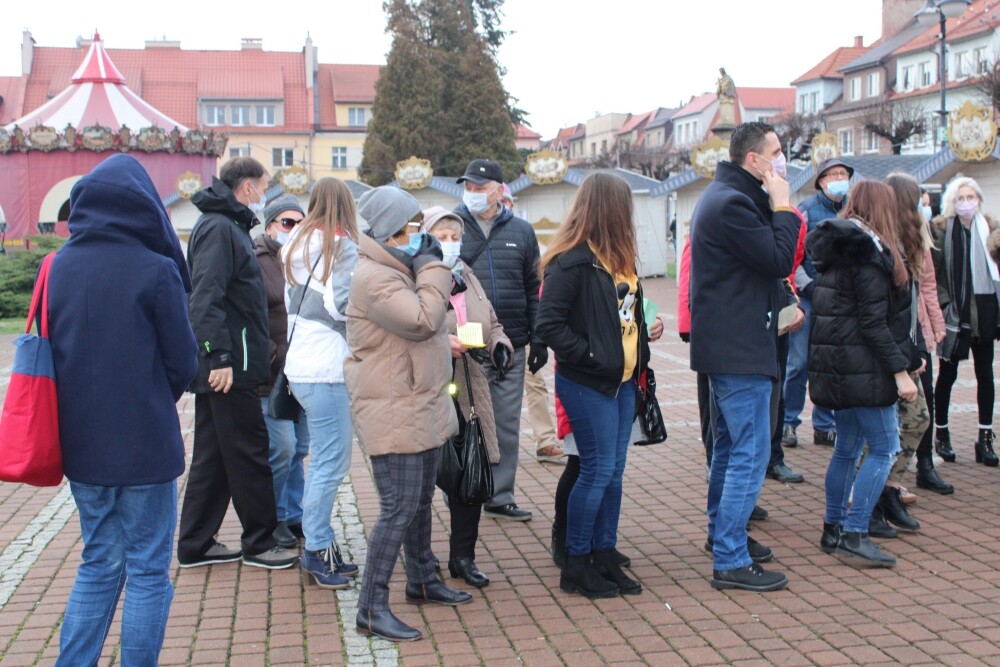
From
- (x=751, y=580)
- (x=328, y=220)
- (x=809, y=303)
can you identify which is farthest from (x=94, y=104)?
(x=751, y=580)

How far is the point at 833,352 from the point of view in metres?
5.00

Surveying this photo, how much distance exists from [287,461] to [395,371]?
168 cm

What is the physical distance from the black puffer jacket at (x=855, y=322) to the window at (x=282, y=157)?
6875 centimetres

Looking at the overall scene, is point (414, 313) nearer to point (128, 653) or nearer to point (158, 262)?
point (158, 262)

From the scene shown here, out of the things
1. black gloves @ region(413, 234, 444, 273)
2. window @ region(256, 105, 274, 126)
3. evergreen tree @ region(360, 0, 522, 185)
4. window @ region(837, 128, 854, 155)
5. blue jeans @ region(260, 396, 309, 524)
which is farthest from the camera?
window @ region(256, 105, 274, 126)

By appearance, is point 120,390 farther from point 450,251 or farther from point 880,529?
point 880,529

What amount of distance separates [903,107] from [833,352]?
51273 millimetres

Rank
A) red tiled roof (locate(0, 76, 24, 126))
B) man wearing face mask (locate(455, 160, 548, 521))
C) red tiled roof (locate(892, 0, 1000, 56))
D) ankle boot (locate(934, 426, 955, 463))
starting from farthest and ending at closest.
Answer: red tiled roof (locate(0, 76, 24, 126))
red tiled roof (locate(892, 0, 1000, 56))
ankle boot (locate(934, 426, 955, 463))
man wearing face mask (locate(455, 160, 548, 521))

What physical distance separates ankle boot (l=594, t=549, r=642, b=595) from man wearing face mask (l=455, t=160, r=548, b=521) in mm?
1158

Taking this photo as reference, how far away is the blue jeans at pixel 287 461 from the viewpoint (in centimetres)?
546

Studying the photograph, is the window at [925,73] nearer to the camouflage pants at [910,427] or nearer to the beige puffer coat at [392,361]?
the camouflage pants at [910,427]

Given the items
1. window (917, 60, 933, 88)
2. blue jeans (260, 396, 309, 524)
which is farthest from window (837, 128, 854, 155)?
blue jeans (260, 396, 309, 524)

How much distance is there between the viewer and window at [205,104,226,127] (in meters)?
69.4

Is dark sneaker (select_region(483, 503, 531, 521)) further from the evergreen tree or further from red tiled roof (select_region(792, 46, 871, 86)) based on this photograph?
red tiled roof (select_region(792, 46, 871, 86))
